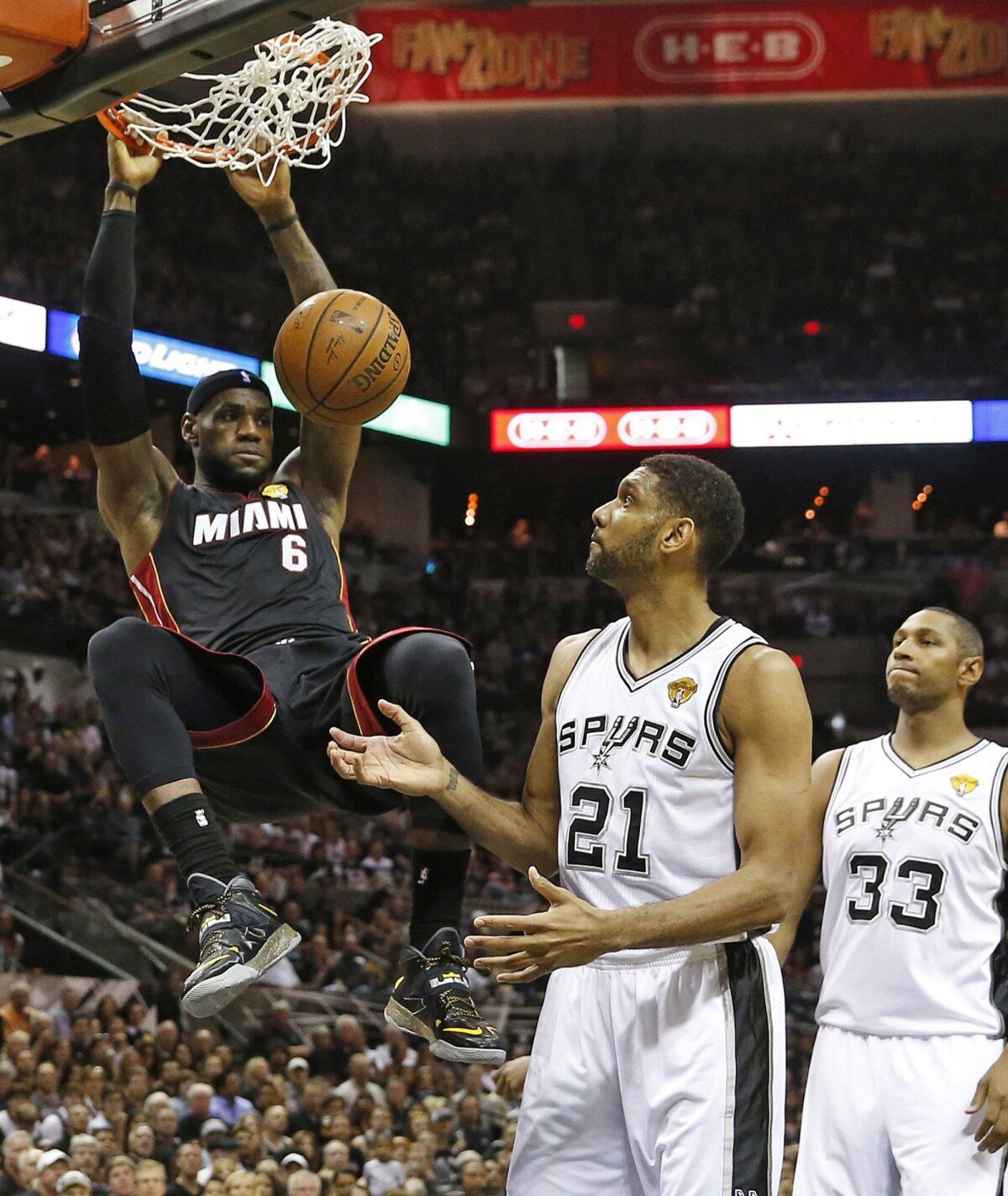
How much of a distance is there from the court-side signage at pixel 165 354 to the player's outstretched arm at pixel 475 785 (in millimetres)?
14054

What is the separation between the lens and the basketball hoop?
4.25 m

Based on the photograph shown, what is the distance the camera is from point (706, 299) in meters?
23.3

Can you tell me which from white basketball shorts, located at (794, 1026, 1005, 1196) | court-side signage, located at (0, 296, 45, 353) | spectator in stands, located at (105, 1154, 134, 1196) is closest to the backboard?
white basketball shorts, located at (794, 1026, 1005, 1196)

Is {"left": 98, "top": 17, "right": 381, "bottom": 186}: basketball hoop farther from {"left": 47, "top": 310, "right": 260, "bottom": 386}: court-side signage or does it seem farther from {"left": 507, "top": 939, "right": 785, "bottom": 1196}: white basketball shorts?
{"left": 47, "top": 310, "right": 260, "bottom": 386}: court-side signage

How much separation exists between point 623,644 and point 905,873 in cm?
131

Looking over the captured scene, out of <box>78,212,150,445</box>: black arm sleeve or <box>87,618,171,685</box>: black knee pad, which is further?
<box>78,212,150,445</box>: black arm sleeve

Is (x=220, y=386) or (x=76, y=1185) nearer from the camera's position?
(x=220, y=386)

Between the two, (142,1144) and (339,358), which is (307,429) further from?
(142,1144)

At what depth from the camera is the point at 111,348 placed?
13.1 ft

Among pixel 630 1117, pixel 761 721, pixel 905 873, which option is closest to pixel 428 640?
pixel 761 721

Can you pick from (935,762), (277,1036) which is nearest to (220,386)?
(935,762)

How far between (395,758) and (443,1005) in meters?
0.60

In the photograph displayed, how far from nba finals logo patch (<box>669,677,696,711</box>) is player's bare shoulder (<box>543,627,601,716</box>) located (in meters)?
0.38

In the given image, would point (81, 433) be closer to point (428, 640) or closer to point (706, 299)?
point (706, 299)
